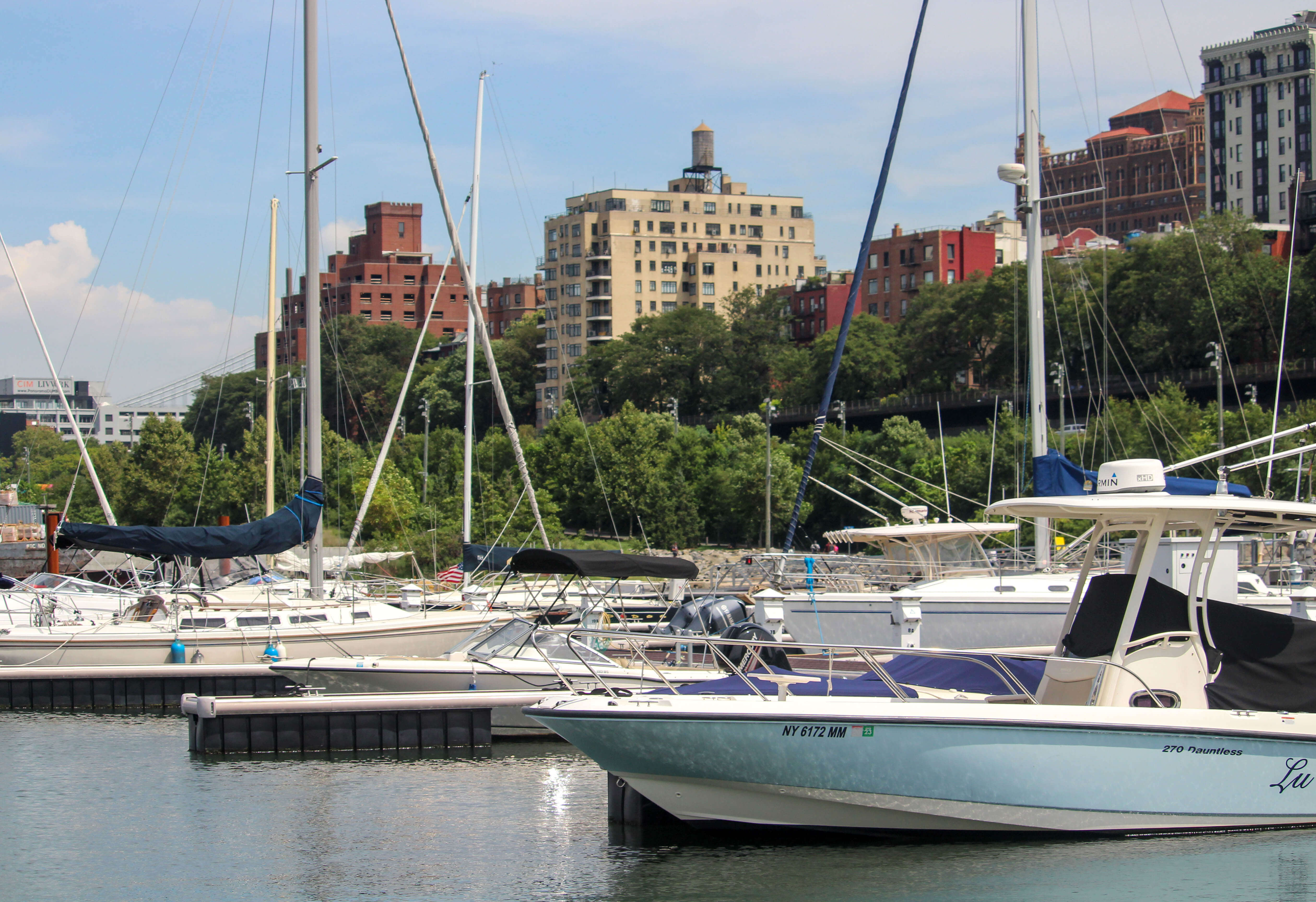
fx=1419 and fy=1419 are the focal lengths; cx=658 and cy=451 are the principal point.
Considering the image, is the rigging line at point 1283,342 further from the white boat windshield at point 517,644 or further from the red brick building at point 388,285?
the red brick building at point 388,285

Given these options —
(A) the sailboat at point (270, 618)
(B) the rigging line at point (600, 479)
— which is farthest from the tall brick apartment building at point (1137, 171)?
(A) the sailboat at point (270, 618)

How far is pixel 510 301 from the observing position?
520 feet

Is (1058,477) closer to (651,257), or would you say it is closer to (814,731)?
(814,731)

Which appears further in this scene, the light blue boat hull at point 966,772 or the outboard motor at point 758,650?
the outboard motor at point 758,650

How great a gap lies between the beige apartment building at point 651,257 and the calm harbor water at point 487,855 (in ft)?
375

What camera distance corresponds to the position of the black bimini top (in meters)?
20.2

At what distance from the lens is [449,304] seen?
164000mm

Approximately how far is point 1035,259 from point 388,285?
146 metres

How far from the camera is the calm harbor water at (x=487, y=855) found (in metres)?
11.9

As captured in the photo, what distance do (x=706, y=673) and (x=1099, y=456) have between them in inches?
1678

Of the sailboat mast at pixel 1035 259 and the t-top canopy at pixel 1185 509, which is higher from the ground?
the sailboat mast at pixel 1035 259

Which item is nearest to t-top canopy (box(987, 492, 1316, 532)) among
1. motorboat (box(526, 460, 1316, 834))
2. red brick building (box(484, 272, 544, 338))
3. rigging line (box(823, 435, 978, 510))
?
motorboat (box(526, 460, 1316, 834))

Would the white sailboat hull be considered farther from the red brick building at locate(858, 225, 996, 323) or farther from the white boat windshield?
the red brick building at locate(858, 225, 996, 323)

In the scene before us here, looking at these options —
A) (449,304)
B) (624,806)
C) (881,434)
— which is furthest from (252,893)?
(449,304)
